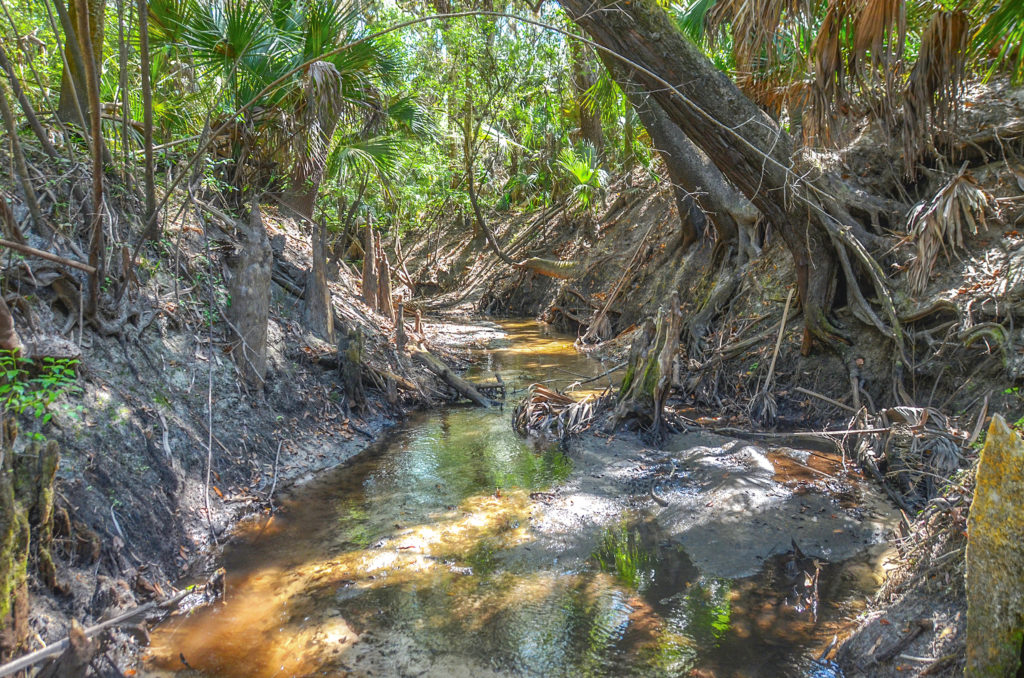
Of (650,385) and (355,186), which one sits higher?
(355,186)

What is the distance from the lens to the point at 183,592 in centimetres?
360

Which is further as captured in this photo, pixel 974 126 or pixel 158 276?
pixel 974 126

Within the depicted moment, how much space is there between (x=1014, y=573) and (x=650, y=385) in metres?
4.35

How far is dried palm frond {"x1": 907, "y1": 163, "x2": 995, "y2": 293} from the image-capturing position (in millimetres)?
5723

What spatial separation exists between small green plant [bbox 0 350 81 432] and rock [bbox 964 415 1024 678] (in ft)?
13.6

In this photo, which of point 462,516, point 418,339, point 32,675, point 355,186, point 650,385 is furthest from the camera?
point 355,186

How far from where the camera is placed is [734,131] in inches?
220

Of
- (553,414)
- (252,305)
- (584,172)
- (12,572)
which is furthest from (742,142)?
(584,172)

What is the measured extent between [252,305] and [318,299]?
157 cm

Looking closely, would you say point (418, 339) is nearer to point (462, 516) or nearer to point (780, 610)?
point (462, 516)

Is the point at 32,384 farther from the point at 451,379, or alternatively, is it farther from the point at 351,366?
the point at 451,379

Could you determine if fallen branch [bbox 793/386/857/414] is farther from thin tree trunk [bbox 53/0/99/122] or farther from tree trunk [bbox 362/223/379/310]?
thin tree trunk [bbox 53/0/99/122]

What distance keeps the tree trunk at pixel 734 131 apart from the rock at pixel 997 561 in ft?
12.3

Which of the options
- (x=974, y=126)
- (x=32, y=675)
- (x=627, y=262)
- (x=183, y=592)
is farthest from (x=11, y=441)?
(x=627, y=262)
